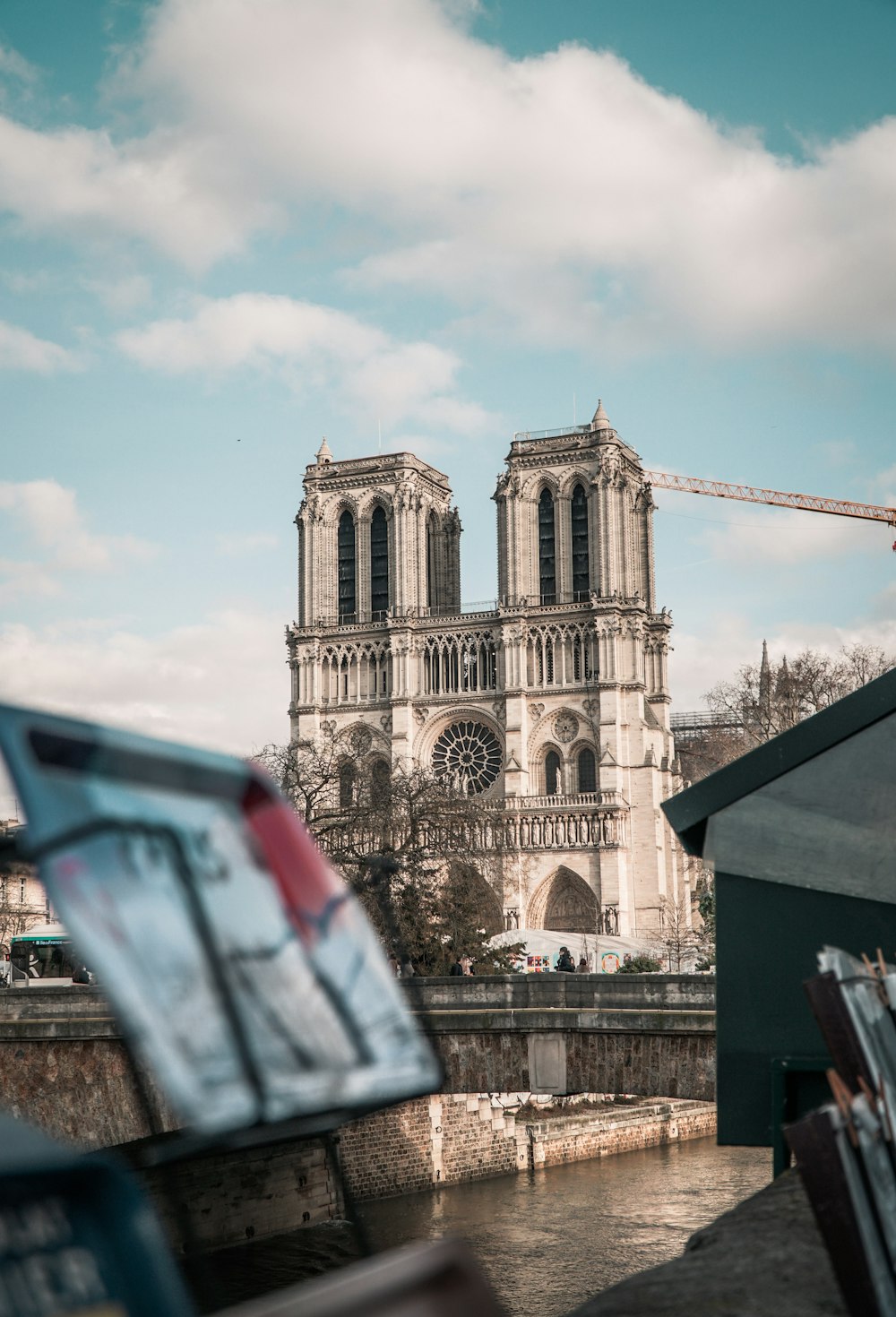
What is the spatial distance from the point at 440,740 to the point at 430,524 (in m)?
11.9

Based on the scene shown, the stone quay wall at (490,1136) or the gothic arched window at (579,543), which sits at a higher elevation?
the gothic arched window at (579,543)

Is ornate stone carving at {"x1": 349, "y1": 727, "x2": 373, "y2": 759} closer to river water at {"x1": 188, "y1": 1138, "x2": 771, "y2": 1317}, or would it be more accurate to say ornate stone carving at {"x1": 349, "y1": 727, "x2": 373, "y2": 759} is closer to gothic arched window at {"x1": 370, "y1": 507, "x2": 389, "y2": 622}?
gothic arched window at {"x1": 370, "y1": 507, "x2": 389, "y2": 622}

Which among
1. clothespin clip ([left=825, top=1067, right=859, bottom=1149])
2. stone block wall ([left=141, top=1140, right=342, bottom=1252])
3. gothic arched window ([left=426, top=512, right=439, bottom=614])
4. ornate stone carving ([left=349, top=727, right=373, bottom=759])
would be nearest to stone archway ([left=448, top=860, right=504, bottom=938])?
ornate stone carving ([left=349, top=727, right=373, bottom=759])

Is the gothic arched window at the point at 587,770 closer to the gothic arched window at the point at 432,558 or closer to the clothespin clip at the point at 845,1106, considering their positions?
the gothic arched window at the point at 432,558

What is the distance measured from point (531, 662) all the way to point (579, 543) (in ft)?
20.5

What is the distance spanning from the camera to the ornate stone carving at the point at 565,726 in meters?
69.9

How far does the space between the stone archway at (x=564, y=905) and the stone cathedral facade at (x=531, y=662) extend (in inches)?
3.7

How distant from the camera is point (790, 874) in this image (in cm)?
979

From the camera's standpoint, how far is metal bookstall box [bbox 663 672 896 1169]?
31.4ft

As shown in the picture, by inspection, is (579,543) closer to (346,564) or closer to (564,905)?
(346,564)

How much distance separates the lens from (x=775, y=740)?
32.1ft

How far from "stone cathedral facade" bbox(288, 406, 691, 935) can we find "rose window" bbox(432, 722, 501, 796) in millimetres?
86

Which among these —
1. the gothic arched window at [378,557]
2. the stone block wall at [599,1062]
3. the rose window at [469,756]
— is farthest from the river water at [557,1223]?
the gothic arched window at [378,557]

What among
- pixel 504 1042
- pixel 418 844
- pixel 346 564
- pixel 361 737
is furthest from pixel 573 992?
pixel 346 564
